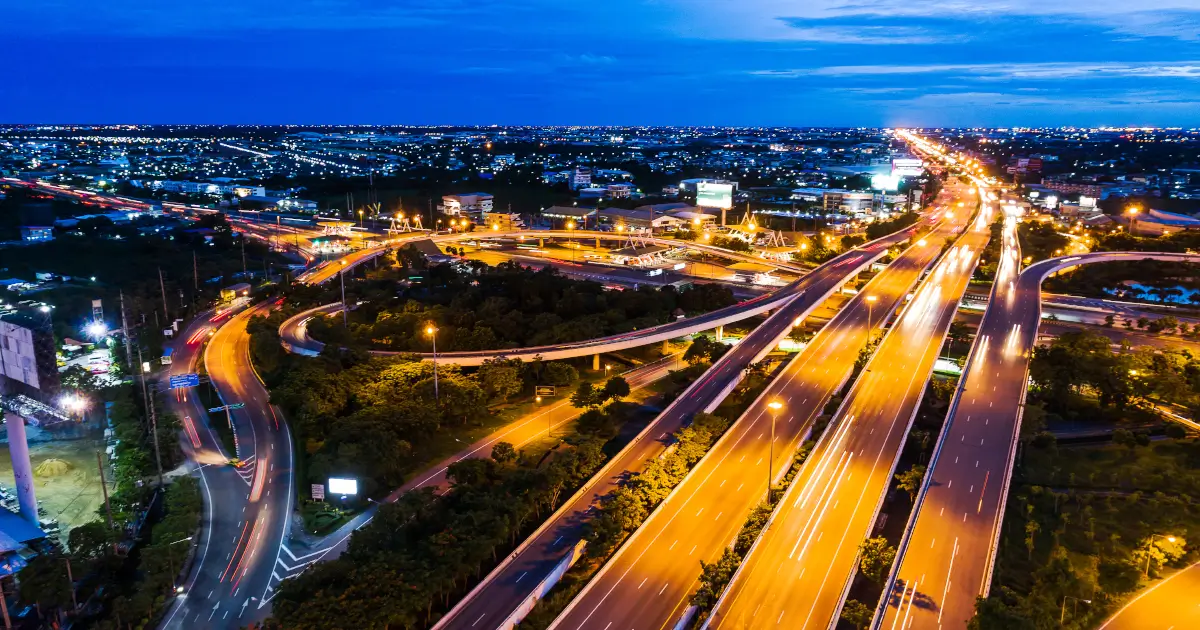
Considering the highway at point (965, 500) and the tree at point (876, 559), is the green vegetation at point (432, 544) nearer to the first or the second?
the tree at point (876, 559)

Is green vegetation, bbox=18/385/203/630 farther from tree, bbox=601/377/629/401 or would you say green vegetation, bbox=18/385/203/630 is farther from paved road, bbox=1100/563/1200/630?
paved road, bbox=1100/563/1200/630

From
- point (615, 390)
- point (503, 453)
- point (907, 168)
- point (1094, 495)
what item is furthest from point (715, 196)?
point (503, 453)

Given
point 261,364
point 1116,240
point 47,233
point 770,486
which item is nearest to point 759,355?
point 770,486

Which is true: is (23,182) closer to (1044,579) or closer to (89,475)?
(89,475)

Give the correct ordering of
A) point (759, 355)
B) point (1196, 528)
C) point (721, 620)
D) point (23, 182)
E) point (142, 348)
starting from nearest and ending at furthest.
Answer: point (721, 620) → point (1196, 528) → point (759, 355) → point (142, 348) → point (23, 182)

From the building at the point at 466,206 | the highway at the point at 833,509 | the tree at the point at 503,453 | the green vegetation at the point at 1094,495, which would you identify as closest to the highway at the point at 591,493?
the tree at the point at 503,453

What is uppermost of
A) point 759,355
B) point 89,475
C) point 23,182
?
point 23,182
